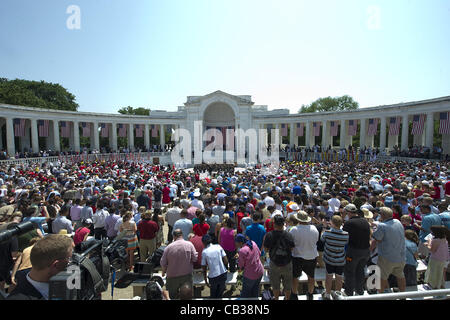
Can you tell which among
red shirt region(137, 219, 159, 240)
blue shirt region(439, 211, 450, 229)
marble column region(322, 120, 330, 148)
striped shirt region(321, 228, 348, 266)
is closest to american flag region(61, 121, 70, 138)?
red shirt region(137, 219, 159, 240)

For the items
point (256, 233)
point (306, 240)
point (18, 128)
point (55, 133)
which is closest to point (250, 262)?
point (256, 233)

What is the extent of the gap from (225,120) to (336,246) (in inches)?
1912

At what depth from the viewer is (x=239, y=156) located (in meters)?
48.0

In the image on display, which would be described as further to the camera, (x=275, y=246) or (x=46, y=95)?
(x=46, y=95)

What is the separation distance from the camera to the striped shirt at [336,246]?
530 centimetres

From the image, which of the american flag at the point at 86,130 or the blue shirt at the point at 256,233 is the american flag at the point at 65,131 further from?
the blue shirt at the point at 256,233

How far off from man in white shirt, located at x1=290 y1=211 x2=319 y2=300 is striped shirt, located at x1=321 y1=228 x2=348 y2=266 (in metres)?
0.25

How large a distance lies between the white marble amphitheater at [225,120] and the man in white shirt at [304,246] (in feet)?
108

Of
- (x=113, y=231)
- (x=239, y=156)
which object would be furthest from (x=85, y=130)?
(x=113, y=231)

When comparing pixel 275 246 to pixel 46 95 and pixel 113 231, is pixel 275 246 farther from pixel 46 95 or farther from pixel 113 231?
pixel 46 95

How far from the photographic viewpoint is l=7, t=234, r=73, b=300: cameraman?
2836 mm

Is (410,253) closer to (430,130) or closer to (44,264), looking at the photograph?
(44,264)

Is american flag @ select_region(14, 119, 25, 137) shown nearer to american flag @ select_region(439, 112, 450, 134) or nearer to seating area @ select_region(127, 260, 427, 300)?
seating area @ select_region(127, 260, 427, 300)

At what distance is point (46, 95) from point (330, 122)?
63951 millimetres
